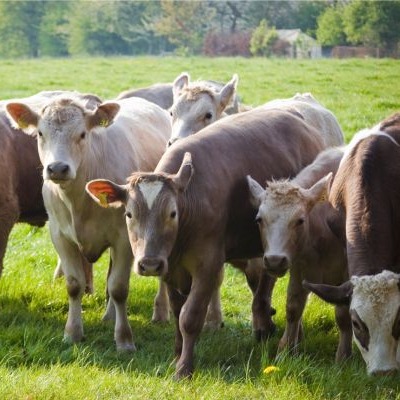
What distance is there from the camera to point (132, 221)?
6613 mm

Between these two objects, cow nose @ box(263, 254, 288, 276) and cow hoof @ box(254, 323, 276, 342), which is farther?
Answer: cow hoof @ box(254, 323, 276, 342)

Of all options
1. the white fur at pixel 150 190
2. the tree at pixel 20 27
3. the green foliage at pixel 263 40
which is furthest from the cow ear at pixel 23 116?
the tree at pixel 20 27

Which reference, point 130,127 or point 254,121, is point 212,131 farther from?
point 130,127

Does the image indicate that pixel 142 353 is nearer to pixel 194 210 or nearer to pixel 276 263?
pixel 194 210

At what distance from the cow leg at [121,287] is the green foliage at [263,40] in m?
25.0

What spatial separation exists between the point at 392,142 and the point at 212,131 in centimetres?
152

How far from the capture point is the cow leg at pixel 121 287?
7699mm

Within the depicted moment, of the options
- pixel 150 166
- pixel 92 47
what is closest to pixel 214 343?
pixel 150 166

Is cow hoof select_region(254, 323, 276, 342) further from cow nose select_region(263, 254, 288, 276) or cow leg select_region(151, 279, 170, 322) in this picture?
cow nose select_region(263, 254, 288, 276)

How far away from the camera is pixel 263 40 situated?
3369 centimetres

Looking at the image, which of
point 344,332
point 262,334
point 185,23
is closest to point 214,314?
point 262,334

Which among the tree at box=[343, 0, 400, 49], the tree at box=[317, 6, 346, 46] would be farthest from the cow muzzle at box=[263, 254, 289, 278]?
the tree at box=[317, 6, 346, 46]

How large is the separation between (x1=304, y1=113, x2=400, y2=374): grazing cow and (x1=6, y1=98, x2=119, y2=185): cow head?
2.16 m

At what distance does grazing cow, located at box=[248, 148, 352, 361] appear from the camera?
6828 mm
